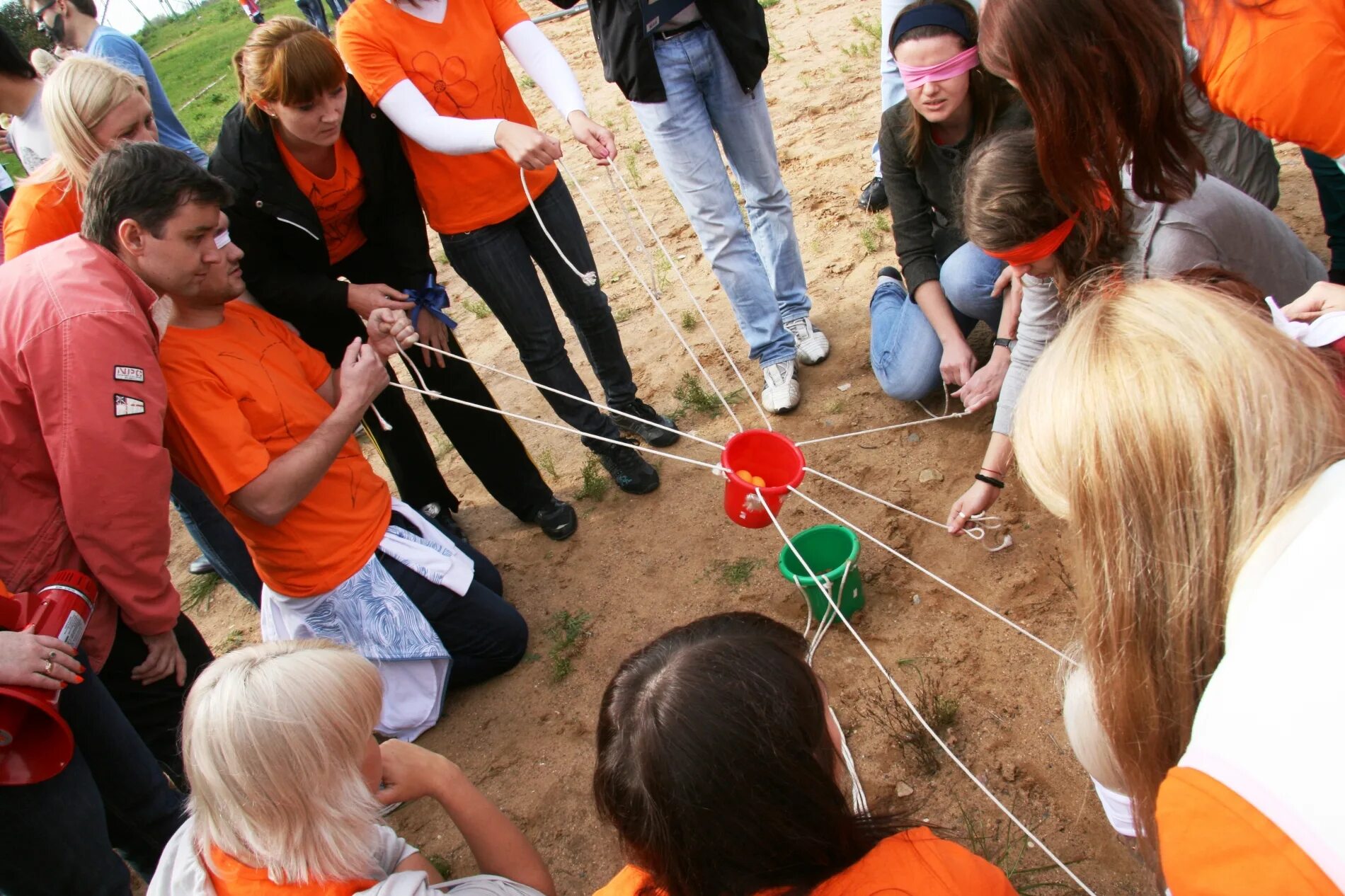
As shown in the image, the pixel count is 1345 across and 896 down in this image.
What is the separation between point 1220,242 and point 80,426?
2464 millimetres

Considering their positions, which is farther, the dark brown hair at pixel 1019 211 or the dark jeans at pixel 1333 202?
the dark jeans at pixel 1333 202

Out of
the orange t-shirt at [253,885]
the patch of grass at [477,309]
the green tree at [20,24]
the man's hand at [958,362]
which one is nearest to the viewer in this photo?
the orange t-shirt at [253,885]

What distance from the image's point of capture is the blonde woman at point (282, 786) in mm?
1432

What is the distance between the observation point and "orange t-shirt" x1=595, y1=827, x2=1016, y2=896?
1.10m

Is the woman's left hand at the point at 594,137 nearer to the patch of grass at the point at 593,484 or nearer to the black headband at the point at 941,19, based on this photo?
the black headband at the point at 941,19

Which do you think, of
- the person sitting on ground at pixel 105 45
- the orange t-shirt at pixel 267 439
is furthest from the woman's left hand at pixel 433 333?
the person sitting on ground at pixel 105 45

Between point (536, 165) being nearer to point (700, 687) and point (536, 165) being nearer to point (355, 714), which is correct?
point (355, 714)

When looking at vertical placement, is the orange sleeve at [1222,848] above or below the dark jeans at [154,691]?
above

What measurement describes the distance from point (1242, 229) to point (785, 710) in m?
1.61

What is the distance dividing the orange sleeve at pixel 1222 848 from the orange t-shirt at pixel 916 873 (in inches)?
11.7

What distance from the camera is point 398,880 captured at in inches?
56.8

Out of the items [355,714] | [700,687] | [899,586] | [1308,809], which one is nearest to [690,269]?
[899,586]

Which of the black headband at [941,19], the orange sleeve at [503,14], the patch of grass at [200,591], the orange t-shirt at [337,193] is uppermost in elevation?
the orange sleeve at [503,14]

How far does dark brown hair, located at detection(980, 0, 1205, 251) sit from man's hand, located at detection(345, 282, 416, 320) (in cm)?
176
